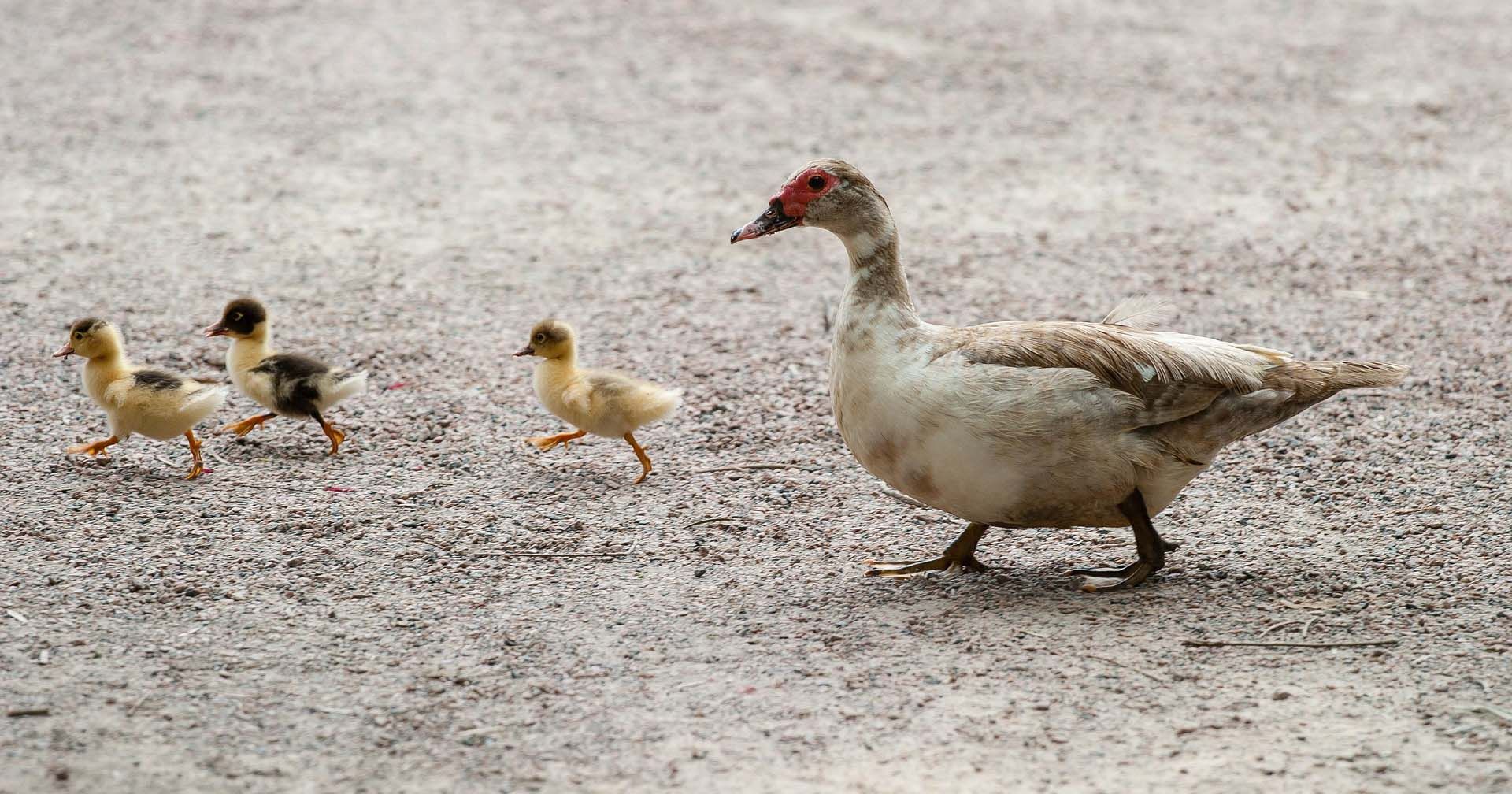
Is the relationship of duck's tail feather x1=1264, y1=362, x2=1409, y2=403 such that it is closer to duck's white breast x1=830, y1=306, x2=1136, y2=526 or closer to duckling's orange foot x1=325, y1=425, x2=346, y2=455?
duck's white breast x1=830, y1=306, x2=1136, y2=526

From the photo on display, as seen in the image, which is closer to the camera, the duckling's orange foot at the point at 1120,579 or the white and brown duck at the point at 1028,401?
the white and brown duck at the point at 1028,401

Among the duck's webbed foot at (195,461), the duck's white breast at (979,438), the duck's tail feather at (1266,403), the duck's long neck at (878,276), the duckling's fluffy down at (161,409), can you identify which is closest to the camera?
the duck's white breast at (979,438)

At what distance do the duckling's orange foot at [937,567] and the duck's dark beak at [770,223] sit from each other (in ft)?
3.87

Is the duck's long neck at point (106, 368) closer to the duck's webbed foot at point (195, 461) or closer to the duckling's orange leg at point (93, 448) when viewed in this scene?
the duckling's orange leg at point (93, 448)

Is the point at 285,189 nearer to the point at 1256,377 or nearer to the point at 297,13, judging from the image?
the point at 297,13

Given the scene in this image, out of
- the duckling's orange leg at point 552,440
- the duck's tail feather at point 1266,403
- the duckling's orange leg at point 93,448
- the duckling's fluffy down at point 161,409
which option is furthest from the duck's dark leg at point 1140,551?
the duckling's orange leg at point 93,448

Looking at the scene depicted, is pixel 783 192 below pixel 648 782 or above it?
above

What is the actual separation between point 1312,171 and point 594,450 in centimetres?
576

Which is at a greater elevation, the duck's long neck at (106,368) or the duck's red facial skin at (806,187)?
the duck's red facial skin at (806,187)

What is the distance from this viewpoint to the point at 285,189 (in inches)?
369

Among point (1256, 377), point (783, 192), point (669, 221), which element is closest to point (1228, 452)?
point (1256, 377)

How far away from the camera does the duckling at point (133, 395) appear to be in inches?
227

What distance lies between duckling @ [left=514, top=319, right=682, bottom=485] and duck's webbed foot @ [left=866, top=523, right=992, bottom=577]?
1288mm

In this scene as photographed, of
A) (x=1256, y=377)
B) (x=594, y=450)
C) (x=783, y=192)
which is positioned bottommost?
(x=594, y=450)
